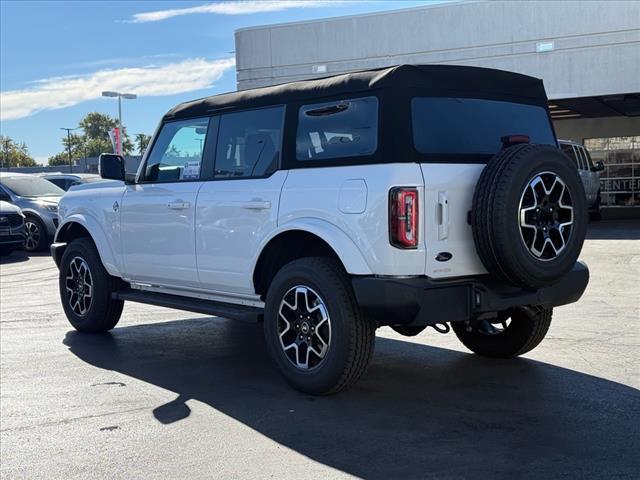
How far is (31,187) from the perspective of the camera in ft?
57.7

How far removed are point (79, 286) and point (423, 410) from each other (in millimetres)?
4092

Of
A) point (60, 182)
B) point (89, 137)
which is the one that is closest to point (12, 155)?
point (89, 137)

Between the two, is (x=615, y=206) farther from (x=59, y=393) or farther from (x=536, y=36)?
(x=59, y=393)

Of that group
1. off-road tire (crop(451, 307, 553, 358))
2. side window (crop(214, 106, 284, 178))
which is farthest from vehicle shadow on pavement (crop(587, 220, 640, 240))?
side window (crop(214, 106, 284, 178))

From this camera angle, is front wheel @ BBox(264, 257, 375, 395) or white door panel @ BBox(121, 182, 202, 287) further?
white door panel @ BBox(121, 182, 202, 287)

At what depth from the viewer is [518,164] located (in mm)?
4531

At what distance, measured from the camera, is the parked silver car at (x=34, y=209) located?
54.5 ft

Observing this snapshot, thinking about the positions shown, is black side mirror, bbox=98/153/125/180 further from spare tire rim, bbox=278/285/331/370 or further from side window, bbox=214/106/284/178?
spare tire rim, bbox=278/285/331/370

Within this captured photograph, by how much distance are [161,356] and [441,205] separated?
3129 millimetres

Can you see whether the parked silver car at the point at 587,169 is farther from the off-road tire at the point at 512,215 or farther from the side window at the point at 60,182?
the off-road tire at the point at 512,215

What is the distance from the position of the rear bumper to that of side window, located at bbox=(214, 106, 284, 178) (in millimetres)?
1296

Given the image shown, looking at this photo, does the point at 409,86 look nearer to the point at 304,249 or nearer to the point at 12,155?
the point at 304,249

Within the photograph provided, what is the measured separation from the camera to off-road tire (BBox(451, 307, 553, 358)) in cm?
573

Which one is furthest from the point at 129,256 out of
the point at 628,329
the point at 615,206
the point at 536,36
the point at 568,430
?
the point at 615,206
